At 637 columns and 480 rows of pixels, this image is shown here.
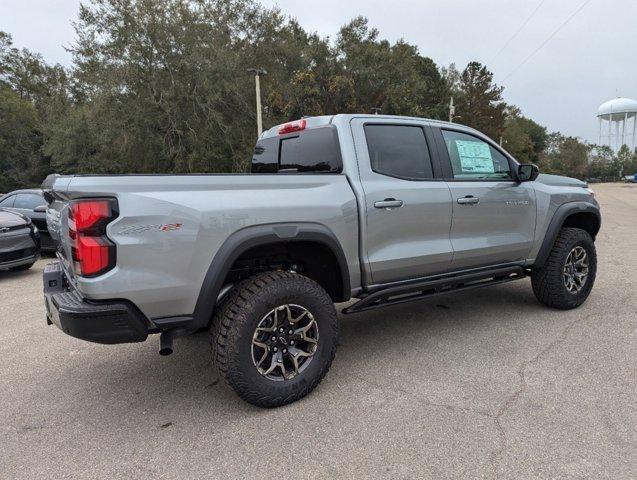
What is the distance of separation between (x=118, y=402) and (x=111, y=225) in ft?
4.74

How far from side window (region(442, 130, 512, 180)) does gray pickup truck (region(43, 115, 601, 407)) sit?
15 mm

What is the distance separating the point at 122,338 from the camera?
2701mm

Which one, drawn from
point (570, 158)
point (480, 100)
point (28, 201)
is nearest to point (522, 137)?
point (480, 100)

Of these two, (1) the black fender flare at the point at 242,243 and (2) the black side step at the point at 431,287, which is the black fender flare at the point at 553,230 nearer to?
(2) the black side step at the point at 431,287

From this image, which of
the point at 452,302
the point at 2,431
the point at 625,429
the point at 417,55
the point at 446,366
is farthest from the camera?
the point at 417,55

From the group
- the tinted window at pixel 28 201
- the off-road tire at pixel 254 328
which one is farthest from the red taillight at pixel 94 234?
the tinted window at pixel 28 201

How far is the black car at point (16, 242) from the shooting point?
24.7 feet

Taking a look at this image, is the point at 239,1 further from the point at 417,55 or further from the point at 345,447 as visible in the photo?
the point at 417,55

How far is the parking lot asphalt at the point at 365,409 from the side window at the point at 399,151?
152cm

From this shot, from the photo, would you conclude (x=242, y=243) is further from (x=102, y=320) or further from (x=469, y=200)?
(x=469, y=200)

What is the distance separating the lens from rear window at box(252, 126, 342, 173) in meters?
3.68

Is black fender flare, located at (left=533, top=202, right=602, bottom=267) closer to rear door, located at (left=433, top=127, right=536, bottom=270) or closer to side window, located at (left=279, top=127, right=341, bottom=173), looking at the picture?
rear door, located at (left=433, top=127, right=536, bottom=270)

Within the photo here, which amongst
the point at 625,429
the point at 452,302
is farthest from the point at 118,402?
the point at 452,302

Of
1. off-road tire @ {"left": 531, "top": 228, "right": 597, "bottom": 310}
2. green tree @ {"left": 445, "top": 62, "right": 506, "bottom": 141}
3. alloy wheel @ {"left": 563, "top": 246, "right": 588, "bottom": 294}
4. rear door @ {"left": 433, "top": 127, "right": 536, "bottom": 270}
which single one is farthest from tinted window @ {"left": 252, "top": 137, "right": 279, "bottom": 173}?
green tree @ {"left": 445, "top": 62, "right": 506, "bottom": 141}
